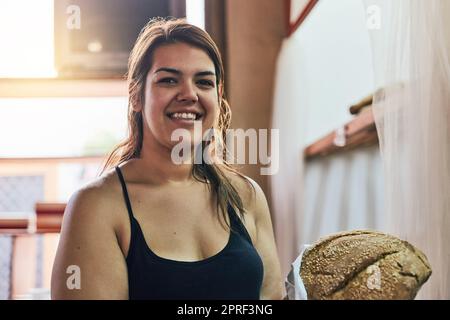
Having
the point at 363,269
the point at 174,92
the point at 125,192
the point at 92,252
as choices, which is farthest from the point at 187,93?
the point at 363,269

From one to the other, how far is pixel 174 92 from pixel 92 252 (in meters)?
0.29

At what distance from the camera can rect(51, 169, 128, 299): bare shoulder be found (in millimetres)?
883

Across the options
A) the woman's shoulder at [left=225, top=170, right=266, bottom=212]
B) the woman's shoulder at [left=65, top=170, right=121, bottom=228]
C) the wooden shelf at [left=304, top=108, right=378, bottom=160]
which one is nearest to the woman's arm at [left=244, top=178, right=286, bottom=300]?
the woman's shoulder at [left=225, top=170, right=266, bottom=212]

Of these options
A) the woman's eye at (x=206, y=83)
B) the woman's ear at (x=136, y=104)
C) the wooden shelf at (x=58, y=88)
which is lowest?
the woman's ear at (x=136, y=104)

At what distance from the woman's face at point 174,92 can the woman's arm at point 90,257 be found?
16 cm

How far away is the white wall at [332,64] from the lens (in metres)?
1.10

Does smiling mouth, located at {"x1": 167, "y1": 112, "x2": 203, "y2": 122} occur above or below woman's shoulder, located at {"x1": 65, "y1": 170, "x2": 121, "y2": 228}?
above

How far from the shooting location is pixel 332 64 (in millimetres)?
1135

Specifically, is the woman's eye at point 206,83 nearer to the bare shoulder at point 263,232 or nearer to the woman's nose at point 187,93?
the woman's nose at point 187,93

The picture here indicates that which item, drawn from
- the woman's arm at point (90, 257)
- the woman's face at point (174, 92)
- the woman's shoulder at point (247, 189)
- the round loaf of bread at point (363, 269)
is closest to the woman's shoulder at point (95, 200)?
the woman's arm at point (90, 257)

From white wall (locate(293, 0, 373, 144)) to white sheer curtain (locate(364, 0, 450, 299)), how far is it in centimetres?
8

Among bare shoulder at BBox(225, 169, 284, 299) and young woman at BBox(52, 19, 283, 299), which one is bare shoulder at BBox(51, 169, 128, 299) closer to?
young woman at BBox(52, 19, 283, 299)

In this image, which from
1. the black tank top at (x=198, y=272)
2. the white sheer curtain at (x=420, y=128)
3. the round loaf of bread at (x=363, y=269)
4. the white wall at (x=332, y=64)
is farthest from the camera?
the white wall at (x=332, y=64)

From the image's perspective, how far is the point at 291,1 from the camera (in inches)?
42.9
